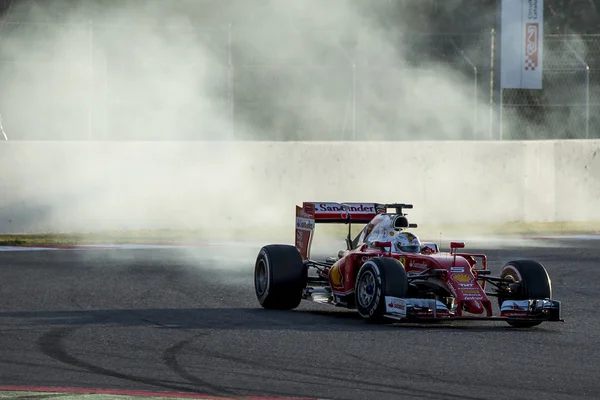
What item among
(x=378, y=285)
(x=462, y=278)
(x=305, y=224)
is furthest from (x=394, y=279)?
(x=305, y=224)

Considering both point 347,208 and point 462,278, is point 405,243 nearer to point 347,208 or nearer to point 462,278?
point 462,278

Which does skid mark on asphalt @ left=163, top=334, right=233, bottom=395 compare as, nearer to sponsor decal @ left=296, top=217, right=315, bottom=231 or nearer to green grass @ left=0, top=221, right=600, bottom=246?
sponsor decal @ left=296, top=217, right=315, bottom=231

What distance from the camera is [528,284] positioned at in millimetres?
9547

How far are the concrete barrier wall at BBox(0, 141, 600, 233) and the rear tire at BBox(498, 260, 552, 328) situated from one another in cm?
835

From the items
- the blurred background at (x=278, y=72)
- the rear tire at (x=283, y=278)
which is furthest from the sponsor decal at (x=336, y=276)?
the blurred background at (x=278, y=72)

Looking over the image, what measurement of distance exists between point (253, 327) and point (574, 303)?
11.4 ft

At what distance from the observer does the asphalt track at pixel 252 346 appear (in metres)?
6.77

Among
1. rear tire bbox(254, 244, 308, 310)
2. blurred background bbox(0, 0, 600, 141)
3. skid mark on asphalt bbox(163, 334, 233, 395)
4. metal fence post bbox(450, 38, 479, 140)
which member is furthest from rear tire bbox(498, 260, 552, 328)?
metal fence post bbox(450, 38, 479, 140)

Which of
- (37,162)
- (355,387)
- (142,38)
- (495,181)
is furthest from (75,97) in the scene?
(355,387)

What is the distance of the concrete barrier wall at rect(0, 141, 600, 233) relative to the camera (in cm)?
1680

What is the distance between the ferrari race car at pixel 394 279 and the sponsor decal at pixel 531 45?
11.2 metres

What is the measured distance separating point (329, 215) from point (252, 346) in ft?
9.24

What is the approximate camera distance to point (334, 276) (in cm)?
1019

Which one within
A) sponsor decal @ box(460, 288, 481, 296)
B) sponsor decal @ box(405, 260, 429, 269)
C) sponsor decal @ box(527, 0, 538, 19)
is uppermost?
sponsor decal @ box(527, 0, 538, 19)
